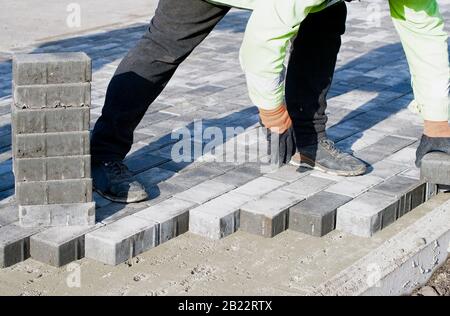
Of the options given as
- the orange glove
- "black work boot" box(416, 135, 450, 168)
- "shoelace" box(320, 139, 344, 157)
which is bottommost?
"shoelace" box(320, 139, 344, 157)

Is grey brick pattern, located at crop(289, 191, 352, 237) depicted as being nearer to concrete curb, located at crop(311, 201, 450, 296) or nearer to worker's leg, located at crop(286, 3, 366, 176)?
concrete curb, located at crop(311, 201, 450, 296)

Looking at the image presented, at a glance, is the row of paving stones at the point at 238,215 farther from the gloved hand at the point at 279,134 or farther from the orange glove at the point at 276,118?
the orange glove at the point at 276,118

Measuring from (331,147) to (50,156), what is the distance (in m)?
1.77

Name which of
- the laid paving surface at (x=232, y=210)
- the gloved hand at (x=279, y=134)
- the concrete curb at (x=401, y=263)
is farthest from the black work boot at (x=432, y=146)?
the gloved hand at (x=279, y=134)

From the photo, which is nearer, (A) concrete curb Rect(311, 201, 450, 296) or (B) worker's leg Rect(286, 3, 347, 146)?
(A) concrete curb Rect(311, 201, 450, 296)

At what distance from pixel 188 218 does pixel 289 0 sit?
46.4 inches

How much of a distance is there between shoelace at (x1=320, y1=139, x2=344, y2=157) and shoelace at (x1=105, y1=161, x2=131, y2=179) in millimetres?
1190

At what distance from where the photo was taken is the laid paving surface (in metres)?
4.66

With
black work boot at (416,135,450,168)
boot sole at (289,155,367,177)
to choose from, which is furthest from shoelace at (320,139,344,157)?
black work boot at (416,135,450,168)

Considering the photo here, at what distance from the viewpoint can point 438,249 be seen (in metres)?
4.97

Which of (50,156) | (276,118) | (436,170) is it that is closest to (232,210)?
(276,118)

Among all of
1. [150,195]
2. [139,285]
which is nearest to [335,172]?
[150,195]

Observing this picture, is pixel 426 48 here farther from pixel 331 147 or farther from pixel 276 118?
pixel 276 118
